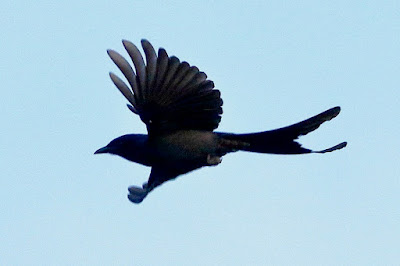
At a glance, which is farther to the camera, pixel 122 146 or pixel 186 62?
pixel 122 146

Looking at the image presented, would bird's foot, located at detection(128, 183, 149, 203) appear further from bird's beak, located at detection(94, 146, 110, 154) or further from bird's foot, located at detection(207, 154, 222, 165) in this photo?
bird's foot, located at detection(207, 154, 222, 165)

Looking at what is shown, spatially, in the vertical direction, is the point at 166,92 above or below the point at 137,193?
above

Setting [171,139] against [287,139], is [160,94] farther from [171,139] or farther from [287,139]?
[287,139]

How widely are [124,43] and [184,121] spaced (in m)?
1.12

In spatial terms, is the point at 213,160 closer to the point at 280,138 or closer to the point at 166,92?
the point at 280,138

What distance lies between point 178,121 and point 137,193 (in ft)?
5.43

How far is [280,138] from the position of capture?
37.3 ft

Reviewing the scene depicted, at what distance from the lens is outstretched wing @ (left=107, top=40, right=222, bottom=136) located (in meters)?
10.8

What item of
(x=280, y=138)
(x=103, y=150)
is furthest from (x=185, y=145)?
(x=103, y=150)

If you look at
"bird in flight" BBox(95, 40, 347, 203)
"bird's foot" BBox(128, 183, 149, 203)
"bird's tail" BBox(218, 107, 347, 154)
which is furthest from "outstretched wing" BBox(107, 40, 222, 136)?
"bird's foot" BBox(128, 183, 149, 203)

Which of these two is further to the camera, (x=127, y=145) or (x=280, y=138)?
(x=127, y=145)

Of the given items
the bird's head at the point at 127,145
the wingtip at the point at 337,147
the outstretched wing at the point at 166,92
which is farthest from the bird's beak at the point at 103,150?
the wingtip at the point at 337,147

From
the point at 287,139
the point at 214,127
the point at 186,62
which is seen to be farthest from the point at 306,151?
the point at 186,62

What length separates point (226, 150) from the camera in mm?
11414
